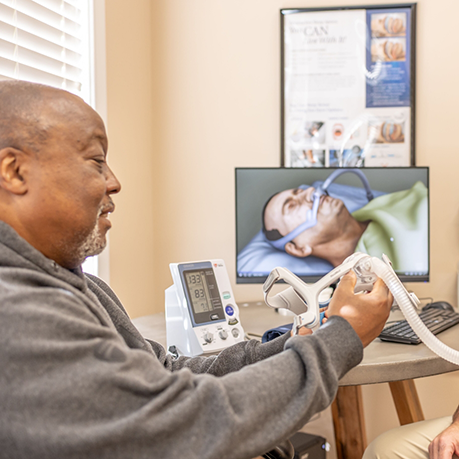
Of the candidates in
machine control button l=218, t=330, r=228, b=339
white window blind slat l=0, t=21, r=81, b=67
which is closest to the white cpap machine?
machine control button l=218, t=330, r=228, b=339

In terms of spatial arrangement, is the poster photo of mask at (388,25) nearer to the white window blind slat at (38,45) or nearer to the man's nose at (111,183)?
the white window blind slat at (38,45)

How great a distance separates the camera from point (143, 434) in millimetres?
581

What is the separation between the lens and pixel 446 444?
123 centimetres

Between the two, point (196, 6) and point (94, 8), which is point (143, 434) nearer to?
point (94, 8)

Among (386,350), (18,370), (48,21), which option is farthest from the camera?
(48,21)

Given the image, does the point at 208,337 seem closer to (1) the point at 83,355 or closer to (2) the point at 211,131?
(1) the point at 83,355

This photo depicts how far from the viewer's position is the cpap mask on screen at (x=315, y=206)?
1.86 meters

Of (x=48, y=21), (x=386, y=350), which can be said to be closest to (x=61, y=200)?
(x=386, y=350)

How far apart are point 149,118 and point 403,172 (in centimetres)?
113

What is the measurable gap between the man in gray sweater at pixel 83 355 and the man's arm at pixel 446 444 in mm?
625

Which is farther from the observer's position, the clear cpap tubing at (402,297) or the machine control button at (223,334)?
the machine control button at (223,334)

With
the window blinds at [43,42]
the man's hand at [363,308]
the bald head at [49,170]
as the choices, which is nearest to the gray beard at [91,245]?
the bald head at [49,170]

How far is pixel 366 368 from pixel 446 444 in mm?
290

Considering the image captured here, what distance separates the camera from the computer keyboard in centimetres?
139
